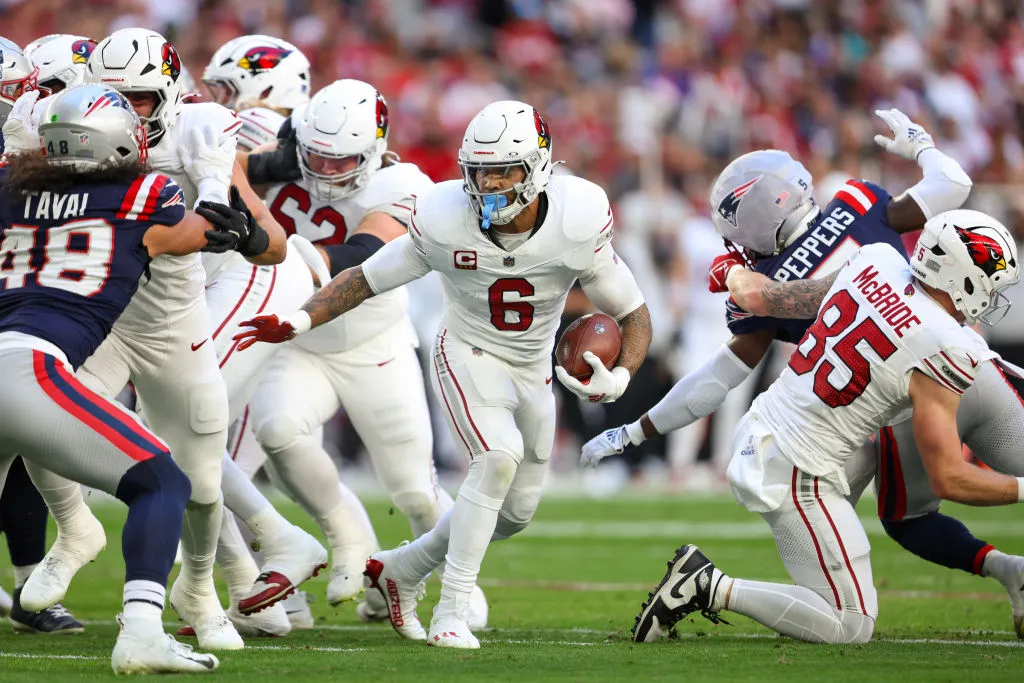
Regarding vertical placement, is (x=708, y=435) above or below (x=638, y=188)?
below

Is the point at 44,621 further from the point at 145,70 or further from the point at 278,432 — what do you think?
the point at 145,70

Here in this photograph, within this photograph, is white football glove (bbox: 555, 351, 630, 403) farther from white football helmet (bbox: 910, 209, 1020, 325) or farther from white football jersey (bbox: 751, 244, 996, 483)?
white football helmet (bbox: 910, 209, 1020, 325)

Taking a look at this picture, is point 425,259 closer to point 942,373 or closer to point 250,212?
point 250,212

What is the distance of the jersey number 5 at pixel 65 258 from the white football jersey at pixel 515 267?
112 cm

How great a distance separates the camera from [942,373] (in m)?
4.98

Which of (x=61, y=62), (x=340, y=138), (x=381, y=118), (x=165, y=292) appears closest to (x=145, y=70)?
(x=61, y=62)

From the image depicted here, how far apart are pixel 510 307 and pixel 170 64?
155 centimetres

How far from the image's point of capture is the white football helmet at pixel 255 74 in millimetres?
7145

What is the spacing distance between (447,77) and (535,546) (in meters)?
6.23

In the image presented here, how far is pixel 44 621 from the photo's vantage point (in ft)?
19.1

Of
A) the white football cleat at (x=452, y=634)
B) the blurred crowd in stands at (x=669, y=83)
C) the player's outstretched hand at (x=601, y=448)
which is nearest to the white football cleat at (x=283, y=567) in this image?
the white football cleat at (x=452, y=634)

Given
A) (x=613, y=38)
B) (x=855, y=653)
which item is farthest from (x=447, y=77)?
(x=855, y=653)

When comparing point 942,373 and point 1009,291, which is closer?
point 942,373

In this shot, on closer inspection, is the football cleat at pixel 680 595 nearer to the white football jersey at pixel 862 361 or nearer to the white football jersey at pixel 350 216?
the white football jersey at pixel 862 361
